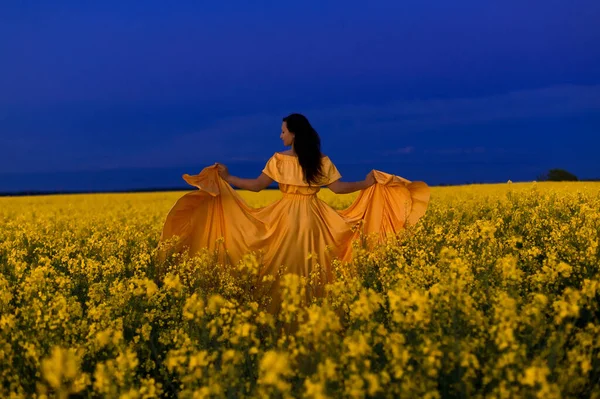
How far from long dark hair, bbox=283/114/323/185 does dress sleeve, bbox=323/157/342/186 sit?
15 cm

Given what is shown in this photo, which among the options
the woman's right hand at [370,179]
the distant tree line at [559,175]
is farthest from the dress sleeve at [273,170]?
the distant tree line at [559,175]

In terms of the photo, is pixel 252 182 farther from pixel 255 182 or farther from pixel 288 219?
pixel 288 219

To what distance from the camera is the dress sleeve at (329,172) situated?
6.92 m

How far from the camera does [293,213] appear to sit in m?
6.97

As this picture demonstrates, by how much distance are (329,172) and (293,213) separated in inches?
25.9

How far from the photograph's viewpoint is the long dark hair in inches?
266

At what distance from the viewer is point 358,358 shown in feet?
8.75

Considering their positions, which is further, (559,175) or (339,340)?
(559,175)

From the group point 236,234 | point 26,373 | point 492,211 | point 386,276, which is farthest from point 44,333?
point 492,211

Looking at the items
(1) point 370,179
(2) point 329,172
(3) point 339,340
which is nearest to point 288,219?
(2) point 329,172

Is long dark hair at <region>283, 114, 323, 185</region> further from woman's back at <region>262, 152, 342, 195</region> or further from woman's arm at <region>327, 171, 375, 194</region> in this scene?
woman's arm at <region>327, 171, 375, 194</region>

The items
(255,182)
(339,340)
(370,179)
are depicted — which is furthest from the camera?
(370,179)

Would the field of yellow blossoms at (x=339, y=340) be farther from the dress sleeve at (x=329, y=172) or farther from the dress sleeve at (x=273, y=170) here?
the dress sleeve at (x=273, y=170)

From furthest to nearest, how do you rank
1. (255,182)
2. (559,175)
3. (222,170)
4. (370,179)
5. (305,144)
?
(559,175)
(370,179)
(222,170)
(255,182)
(305,144)
